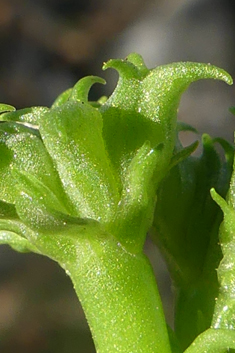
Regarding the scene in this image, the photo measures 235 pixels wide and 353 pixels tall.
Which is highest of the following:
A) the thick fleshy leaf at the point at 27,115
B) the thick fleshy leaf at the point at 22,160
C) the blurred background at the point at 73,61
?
the thick fleshy leaf at the point at 27,115

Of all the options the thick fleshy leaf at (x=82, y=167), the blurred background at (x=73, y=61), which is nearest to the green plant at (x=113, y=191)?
the thick fleshy leaf at (x=82, y=167)

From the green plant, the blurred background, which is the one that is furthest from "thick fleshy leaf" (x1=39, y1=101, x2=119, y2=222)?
the blurred background

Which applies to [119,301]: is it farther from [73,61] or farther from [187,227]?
[73,61]

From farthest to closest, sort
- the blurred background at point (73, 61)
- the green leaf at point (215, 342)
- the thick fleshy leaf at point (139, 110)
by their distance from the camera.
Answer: the blurred background at point (73, 61)
the thick fleshy leaf at point (139, 110)
the green leaf at point (215, 342)

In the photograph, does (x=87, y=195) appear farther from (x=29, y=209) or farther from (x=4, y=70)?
(x=4, y=70)

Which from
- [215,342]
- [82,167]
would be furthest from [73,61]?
[215,342]

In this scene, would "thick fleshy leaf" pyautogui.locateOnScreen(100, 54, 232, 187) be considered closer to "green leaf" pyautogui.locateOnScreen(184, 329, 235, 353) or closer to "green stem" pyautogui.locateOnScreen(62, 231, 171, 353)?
"green stem" pyautogui.locateOnScreen(62, 231, 171, 353)

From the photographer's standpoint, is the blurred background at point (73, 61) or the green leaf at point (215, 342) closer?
the green leaf at point (215, 342)

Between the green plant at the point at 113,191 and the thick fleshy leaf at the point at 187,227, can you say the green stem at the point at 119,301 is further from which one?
the thick fleshy leaf at the point at 187,227
